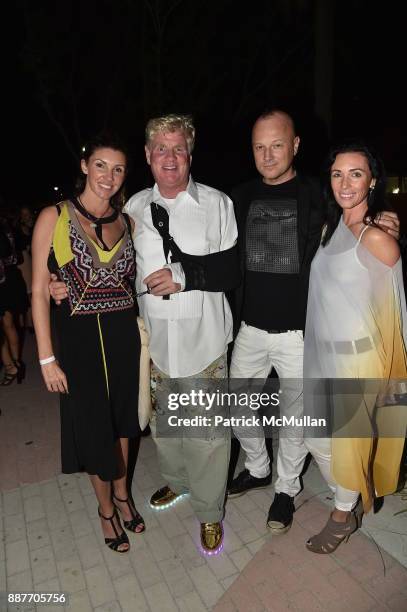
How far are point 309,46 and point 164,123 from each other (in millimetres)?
10482

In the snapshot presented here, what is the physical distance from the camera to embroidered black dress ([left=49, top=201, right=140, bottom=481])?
2.42m

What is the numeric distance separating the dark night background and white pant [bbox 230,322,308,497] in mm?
6779

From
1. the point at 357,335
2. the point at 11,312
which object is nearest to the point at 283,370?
the point at 357,335

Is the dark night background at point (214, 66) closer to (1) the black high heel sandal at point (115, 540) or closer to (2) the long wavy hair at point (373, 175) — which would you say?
(2) the long wavy hair at point (373, 175)

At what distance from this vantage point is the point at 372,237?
2264 mm

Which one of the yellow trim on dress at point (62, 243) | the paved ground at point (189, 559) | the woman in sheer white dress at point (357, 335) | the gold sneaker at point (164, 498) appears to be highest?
the yellow trim on dress at point (62, 243)

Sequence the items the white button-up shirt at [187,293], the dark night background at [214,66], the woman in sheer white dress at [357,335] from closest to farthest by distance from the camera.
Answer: the woman in sheer white dress at [357,335], the white button-up shirt at [187,293], the dark night background at [214,66]

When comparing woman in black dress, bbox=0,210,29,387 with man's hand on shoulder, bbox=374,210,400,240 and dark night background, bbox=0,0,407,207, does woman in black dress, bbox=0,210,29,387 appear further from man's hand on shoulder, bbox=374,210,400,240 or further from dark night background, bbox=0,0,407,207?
dark night background, bbox=0,0,407,207

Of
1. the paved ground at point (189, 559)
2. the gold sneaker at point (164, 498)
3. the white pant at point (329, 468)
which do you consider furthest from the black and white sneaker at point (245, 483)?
the white pant at point (329, 468)

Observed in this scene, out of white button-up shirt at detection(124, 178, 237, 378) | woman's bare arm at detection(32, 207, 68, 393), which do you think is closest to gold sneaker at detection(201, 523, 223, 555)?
white button-up shirt at detection(124, 178, 237, 378)

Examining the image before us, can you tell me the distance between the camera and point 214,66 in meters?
11.5

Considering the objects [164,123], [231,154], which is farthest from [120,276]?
[231,154]

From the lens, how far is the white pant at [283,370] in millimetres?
2824

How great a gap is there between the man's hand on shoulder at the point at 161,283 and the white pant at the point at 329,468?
1.26 metres
